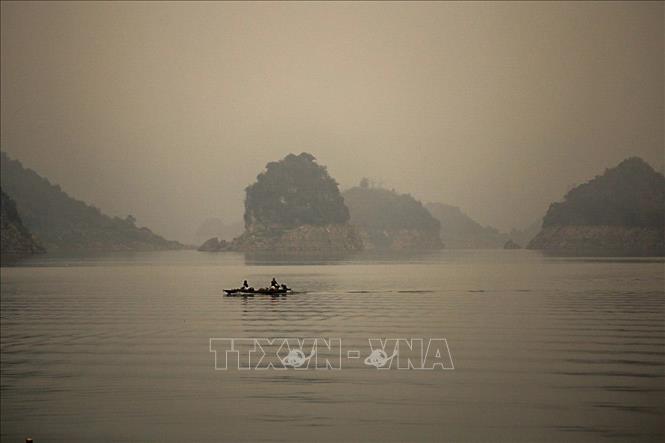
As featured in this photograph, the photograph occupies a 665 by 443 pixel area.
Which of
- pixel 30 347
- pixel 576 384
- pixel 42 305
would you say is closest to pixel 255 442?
pixel 576 384

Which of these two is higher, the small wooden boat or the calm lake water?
the small wooden boat

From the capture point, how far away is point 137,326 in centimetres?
4731

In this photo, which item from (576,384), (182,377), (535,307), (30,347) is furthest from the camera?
(535,307)

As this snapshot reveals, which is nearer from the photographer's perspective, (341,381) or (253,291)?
(341,381)

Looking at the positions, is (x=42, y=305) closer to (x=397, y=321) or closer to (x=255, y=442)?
(x=397, y=321)

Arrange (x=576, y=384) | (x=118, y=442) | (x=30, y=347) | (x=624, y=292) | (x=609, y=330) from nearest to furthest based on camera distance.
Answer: (x=118, y=442)
(x=576, y=384)
(x=30, y=347)
(x=609, y=330)
(x=624, y=292)

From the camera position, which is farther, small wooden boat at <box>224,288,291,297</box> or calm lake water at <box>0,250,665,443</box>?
small wooden boat at <box>224,288,291,297</box>

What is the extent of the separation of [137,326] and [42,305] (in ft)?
60.1

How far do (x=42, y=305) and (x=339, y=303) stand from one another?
22.5 m

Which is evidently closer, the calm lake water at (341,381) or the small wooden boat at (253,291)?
the calm lake water at (341,381)

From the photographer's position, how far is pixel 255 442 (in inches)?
831

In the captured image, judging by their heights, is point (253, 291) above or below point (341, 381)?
above

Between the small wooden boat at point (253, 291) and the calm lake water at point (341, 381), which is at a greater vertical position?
the small wooden boat at point (253, 291)

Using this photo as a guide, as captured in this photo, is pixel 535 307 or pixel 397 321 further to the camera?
pixel 535 307
